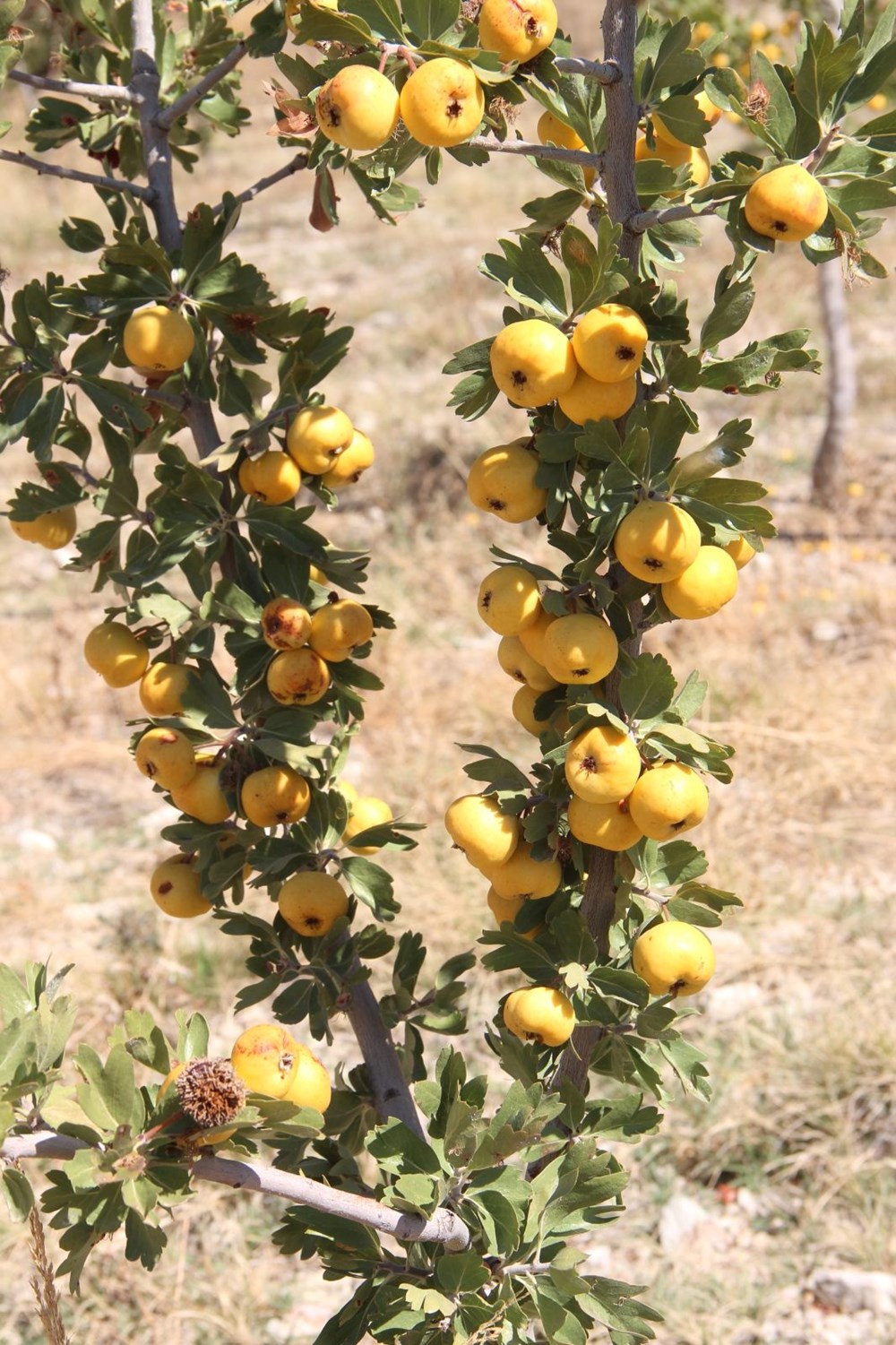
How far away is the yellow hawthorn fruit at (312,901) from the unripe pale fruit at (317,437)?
0.58 meters

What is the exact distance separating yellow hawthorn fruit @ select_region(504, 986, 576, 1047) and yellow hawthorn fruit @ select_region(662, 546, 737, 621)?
49 centimetres

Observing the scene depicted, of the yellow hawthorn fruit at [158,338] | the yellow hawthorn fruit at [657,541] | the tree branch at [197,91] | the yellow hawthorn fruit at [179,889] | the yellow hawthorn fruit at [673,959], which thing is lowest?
the yellow hawthorn fruit at [179,889]

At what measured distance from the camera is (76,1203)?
1179 mm

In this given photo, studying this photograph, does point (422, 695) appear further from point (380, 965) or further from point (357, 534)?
point (357, 534)

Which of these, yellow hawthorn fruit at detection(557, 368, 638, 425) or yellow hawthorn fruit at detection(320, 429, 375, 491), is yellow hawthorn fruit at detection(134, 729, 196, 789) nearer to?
yellow hawthorn fruit at detection(320, 429, 375, 491)

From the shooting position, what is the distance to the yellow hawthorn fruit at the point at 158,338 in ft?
4.84

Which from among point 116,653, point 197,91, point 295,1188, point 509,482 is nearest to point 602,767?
point 509,482

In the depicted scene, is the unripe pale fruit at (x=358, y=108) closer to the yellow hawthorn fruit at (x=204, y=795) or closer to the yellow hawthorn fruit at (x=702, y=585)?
the yellow hawthorn fruit at (x=702, y=585)

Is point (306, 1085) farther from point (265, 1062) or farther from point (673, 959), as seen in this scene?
point (673, 959)

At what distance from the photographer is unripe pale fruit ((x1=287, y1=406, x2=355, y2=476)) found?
1559mm

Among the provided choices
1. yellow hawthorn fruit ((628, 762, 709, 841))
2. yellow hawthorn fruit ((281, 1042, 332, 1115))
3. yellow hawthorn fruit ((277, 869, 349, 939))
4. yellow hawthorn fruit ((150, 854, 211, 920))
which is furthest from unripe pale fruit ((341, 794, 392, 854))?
yellow hawthorn fruit ((628, 762, 709, 841))

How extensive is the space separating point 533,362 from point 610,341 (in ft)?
0.26

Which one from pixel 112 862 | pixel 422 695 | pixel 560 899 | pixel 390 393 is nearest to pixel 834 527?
pixel 422 695

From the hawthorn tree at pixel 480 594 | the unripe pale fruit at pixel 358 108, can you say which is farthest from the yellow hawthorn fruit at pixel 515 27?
the unripe pale fruit at pixel 358 108
